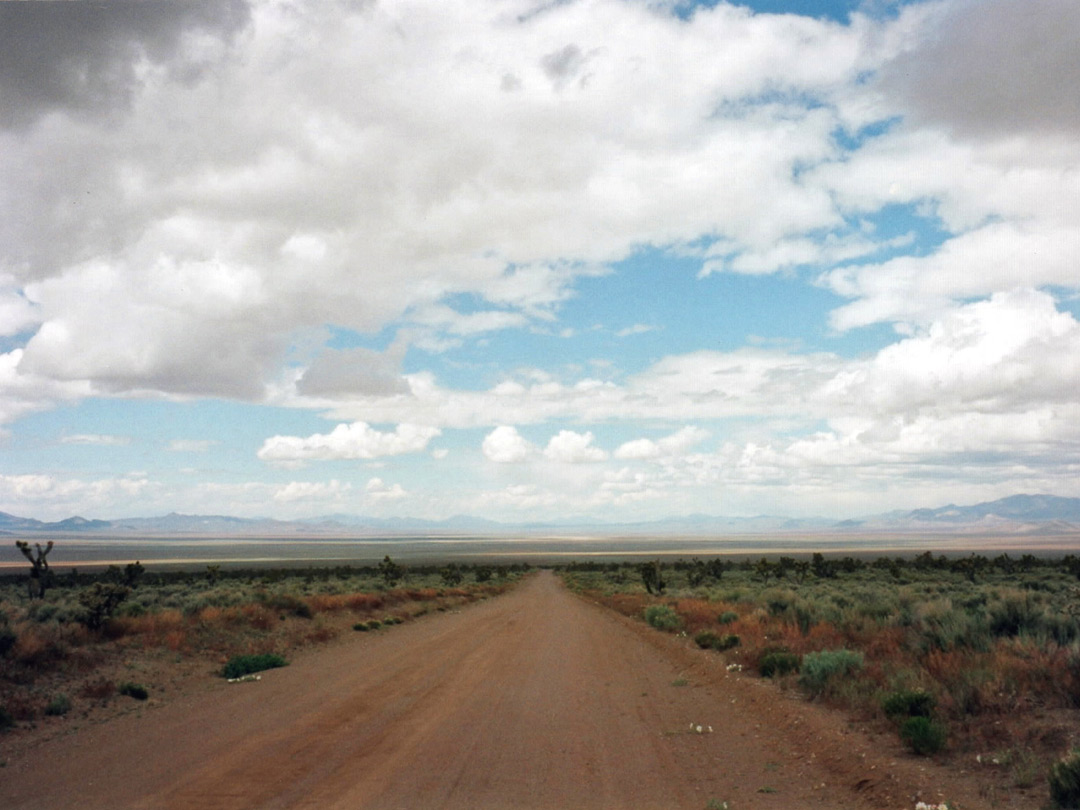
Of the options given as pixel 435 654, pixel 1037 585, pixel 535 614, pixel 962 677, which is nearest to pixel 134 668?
pixel 435 654

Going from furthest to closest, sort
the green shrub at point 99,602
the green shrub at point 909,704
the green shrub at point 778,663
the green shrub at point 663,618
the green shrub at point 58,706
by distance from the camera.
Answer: the green shrub at point 663,618 < the green shrub at point 99,602 < the green shrub at point 778,663 < the green shrub at point 58,706 < the green shrub at point 909,704

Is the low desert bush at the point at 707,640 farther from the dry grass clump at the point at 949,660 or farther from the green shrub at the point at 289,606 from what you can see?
the green shrub at the point at 289,606

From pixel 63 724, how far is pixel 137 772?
3.89 m

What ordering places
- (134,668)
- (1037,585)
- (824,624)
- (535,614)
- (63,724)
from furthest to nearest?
1. (1037,585)
2. (535,614)
3. (824,624)
4. (134,668)
5. (63,724)

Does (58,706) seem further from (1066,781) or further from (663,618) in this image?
(663,618)

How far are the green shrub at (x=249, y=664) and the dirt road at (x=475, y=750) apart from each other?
84cm

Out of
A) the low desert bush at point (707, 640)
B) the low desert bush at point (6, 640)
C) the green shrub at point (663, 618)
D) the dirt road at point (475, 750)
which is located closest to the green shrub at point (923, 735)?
the dirt road at point (475, 750)

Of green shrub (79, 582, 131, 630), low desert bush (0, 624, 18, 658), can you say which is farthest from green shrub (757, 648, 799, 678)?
green shrub (79, 582, 131, 630)

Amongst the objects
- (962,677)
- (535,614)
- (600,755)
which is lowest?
(535,614)

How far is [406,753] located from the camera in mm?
9180

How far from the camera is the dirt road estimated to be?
300 inches

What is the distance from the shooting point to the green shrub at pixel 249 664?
15734mm

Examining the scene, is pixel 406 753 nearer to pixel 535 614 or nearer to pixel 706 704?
pixel 706 704

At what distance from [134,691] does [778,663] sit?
12516 millimetres
